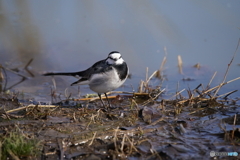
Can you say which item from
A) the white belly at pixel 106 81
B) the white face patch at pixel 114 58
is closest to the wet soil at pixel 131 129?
the white belly at pixel 106 81

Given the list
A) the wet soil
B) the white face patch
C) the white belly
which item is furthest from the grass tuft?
the white face patch

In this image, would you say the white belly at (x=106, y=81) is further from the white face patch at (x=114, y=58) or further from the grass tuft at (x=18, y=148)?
the grass tuft at (x=18, y=148)

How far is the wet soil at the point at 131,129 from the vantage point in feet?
13.8

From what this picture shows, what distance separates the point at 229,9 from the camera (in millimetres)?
10039

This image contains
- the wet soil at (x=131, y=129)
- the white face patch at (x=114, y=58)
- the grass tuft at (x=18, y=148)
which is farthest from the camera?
the white face patch at (x=114, y=58)

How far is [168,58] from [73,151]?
5.17m

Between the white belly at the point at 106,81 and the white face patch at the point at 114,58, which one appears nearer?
the white belly at the point at 106,81

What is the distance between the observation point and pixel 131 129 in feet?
15.8

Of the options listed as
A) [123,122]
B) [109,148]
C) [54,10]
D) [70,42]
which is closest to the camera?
[109,148]

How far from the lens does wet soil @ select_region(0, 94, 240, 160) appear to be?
4.21 metres

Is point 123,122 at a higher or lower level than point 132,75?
lower

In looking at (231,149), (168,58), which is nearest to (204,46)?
(168,58)

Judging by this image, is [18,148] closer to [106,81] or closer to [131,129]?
[131,129]

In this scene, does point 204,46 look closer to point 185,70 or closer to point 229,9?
point 185,70
